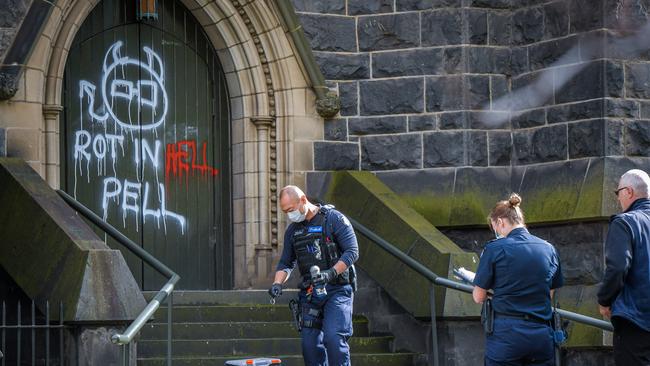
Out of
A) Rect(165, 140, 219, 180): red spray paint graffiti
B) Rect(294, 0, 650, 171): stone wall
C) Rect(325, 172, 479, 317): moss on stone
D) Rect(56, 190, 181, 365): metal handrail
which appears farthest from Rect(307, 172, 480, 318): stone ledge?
Rect(56, 190, 181, 365): metal handrail

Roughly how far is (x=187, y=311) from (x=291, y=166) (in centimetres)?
203

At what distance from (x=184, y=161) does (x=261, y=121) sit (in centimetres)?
85

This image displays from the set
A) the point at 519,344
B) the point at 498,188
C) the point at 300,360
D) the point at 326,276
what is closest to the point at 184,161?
the point at 300,360

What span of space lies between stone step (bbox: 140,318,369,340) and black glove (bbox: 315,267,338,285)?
6.84ft

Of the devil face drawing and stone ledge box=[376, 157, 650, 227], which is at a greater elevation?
the devil face drawing

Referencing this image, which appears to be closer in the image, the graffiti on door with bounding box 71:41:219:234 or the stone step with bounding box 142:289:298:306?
the stone step with bounding box 142:289:298:306

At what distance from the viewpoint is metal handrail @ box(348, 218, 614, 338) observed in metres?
10.4

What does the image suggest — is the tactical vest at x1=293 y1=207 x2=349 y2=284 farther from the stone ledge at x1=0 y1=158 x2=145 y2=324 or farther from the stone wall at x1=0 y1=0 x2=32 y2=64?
the stone wall at x1=0 y1=0 x2=32 y2=64

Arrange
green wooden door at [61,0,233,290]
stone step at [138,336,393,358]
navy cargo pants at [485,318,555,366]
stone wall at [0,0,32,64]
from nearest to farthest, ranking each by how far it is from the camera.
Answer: navy cargo pants at [485,318,555,366] < stone step at [138,336,393,358] < stone wall at [0,0,32,64] < green wooden door at [61,0,233,290]

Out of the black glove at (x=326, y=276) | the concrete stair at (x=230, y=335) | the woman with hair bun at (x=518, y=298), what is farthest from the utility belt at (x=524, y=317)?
the concrete stair at (x=230, y=335)

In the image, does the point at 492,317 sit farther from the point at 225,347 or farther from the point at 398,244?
the point at 398,244

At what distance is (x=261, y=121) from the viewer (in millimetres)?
13398

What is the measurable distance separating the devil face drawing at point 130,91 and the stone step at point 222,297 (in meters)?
1.79

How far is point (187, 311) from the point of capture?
1196 centimetres
